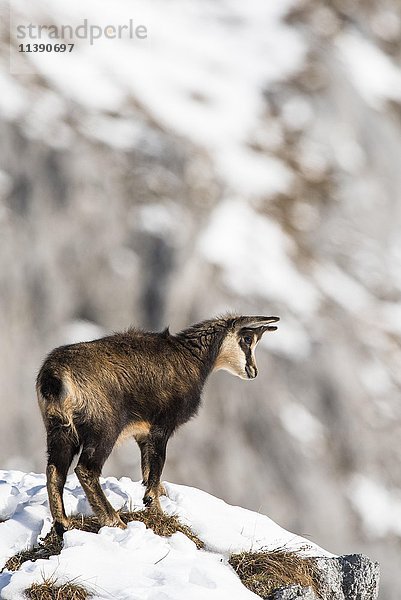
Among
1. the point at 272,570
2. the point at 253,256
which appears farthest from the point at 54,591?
the point at 253,256

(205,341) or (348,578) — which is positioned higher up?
(205,341)

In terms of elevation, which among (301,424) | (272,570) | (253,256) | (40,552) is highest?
(253,256)

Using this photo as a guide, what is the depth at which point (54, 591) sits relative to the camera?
7090 millimetres

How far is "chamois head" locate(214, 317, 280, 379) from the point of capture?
11.0m

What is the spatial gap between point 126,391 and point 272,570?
2.26 metres

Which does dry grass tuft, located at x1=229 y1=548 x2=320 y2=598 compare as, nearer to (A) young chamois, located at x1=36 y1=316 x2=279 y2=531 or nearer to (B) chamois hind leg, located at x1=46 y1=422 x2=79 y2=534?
(A) young chamois, located at x1=36 y1=316 x2=279 y2=531

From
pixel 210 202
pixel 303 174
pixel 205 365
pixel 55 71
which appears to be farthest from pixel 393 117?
pixel 205 365

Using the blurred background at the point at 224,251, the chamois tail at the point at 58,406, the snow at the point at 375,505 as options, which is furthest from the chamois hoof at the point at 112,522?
the snow at the point at 375,505

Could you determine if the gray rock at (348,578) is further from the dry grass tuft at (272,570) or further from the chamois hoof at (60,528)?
the chamois hoof at (60,528)

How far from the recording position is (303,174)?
51.8 meters

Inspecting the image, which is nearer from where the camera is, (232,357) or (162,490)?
(162,490)

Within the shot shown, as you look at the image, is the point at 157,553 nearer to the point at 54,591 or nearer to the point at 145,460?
the point at 54,591

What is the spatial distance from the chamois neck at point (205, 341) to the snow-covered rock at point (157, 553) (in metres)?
1.45

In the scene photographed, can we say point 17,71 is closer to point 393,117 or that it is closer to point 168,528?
point 393,117
